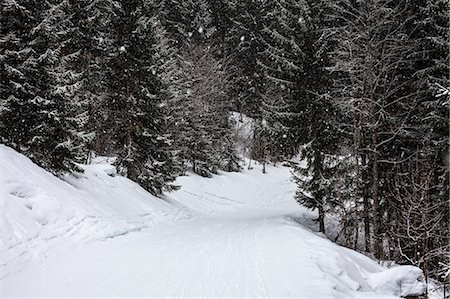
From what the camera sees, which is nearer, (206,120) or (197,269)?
(197,269)

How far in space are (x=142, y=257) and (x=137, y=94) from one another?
1159 centimetres

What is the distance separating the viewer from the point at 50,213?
31.4 feet

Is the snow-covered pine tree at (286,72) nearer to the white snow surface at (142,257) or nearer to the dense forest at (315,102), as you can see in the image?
the dense forest at (315,102)

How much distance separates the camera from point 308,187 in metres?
16.6

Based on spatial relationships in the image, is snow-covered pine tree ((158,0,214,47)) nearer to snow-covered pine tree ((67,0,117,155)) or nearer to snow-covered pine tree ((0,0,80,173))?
snow-covered pine tree ((67,0,117,155))

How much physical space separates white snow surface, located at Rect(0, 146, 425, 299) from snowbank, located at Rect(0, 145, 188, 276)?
0.03 metres

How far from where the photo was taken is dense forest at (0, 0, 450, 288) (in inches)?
483

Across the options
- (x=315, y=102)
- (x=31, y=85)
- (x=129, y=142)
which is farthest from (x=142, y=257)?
(x=129, y=142)

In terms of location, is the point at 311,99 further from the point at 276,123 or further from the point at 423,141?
the point at 423,141

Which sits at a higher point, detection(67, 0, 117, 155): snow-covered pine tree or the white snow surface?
detection(67, 0, 117, 155): snow-covered pine tree

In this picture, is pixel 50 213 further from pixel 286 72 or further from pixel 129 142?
pixel 286 72

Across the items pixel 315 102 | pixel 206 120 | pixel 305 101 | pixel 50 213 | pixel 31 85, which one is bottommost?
pixel 50 213

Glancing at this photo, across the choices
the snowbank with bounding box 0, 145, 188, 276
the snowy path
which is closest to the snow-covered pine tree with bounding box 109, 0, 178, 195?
the snowbank with bounding box 0, 145, 188, 276

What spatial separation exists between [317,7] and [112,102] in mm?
10681
